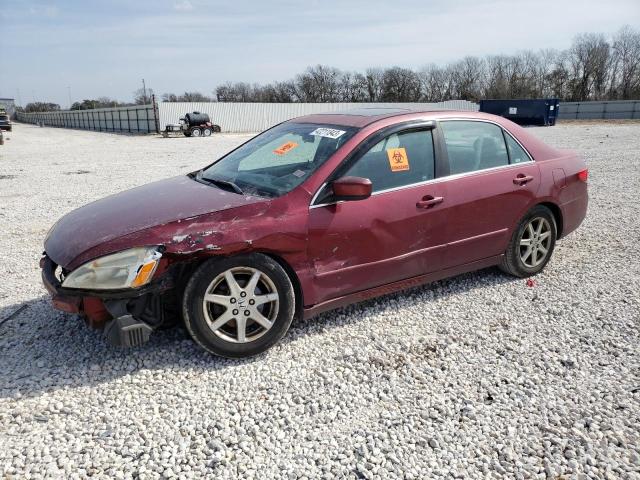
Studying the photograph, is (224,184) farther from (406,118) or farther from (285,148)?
(406,118)

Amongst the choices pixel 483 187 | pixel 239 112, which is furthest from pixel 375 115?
pixel 239 112

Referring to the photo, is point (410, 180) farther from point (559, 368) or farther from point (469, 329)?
point (559, 368)

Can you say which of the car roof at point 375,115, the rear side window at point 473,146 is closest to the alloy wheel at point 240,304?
the car roof at point 375,115

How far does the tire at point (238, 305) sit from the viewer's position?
314 cm

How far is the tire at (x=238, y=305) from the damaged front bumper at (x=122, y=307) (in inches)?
7.1

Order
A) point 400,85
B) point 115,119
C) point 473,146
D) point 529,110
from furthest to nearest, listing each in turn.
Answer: point 400,85, point 115,119, point 529,110, point 473,146

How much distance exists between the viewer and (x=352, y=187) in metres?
3.39

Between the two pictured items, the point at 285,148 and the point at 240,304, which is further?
the point at 285,148

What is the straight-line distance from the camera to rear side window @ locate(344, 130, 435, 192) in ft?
12.1

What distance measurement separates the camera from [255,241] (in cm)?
323

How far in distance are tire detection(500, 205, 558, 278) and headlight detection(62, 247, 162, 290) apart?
3.11 meters

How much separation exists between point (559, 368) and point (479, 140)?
2.04 m

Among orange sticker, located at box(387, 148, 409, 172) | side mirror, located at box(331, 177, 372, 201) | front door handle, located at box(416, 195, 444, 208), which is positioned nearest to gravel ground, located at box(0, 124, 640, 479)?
front door handle, located at box(416, 195, 444, 208)

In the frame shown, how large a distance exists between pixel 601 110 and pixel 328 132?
174 ft
